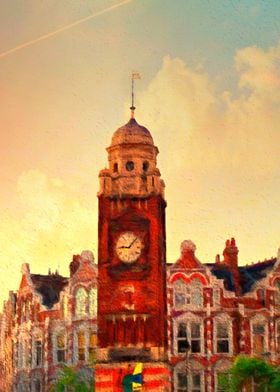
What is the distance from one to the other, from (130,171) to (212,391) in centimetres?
657

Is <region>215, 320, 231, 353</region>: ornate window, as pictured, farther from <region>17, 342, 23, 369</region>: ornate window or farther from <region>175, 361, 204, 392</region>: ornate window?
→ <region>17, 342, 23, 369</region>: ornate window

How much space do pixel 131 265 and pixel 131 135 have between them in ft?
11.9

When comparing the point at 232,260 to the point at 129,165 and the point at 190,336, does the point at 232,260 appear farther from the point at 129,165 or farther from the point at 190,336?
the point at 129,165

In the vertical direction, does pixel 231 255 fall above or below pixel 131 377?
above

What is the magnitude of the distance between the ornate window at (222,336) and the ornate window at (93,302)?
3666 mm

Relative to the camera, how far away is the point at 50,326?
28.4m

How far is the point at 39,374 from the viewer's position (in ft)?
93.2

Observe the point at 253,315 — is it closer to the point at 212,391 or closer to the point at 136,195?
the point at 212,391

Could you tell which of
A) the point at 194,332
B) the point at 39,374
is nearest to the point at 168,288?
the point at 194,332

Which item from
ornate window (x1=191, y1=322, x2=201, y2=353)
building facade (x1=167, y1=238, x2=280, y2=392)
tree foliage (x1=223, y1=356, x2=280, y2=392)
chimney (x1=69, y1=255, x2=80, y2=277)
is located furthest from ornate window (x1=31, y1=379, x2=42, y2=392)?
tree foliage (x1=223, y1=356, x2=280, y2=392)

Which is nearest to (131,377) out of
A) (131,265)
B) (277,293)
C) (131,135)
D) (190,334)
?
(131,265)

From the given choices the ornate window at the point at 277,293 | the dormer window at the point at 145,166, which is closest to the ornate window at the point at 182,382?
the ornate window at the point at 277,293

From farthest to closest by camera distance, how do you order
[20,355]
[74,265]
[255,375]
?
[20,355]
[74,265]
[255,375]

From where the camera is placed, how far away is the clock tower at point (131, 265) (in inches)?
966
